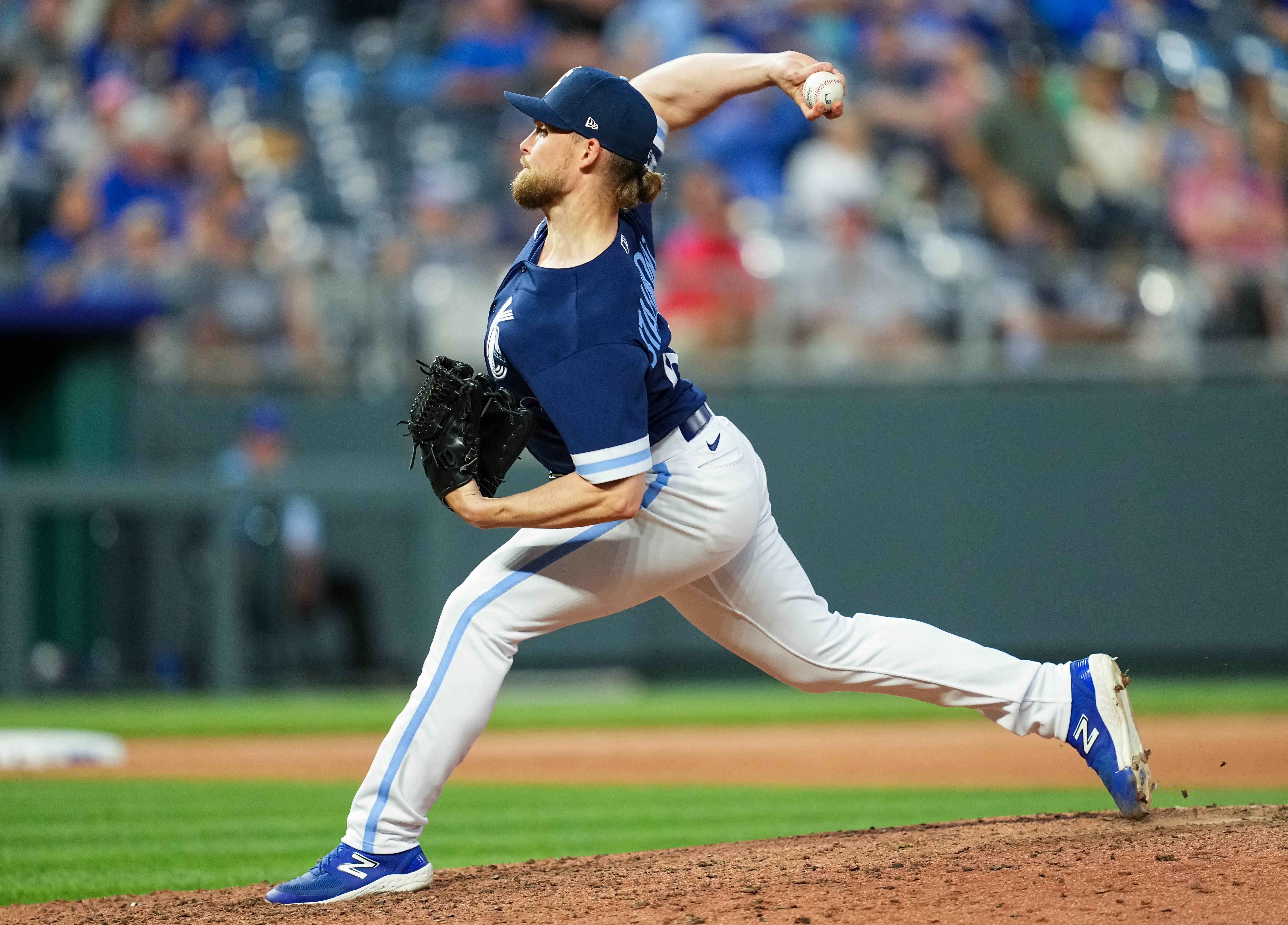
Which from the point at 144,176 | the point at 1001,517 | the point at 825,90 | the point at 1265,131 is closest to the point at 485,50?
the point at 144,176

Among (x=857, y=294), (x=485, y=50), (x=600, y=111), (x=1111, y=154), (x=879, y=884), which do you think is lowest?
(x=879, y=884)

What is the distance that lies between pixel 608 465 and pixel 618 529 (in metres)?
0.27

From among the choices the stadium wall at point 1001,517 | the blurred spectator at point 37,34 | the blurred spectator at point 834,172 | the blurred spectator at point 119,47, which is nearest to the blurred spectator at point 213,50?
the blurred spectator at point 119,47

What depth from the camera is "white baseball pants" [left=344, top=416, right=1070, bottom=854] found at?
3605 millimetres

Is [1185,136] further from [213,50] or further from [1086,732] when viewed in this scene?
[1086,732]

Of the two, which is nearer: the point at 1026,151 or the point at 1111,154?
the point at 1026,151

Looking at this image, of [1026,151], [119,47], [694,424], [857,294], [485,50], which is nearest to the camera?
[694,424]

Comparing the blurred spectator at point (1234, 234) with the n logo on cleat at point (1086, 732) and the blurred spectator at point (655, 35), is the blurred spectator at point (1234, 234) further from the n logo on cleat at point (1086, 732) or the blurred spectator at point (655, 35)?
the n logo on cleat at point (1086, 732)

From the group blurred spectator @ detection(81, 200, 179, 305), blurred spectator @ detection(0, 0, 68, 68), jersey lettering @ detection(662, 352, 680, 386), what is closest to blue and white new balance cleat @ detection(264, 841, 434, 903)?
jersey lettering @ detection(662, 352, 680, 386)

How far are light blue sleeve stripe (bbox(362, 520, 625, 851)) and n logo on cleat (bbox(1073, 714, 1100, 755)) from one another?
4.20ft

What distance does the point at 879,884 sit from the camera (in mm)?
3514

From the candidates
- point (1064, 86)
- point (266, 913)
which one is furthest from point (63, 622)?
point (1064, 86)

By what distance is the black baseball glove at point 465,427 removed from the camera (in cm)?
359

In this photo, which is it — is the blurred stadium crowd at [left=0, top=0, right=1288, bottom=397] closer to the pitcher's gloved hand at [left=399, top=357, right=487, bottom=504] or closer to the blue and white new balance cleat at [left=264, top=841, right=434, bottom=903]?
the pitcher's gloved hand at [left=399, top=357, right=487, bottom=504]
